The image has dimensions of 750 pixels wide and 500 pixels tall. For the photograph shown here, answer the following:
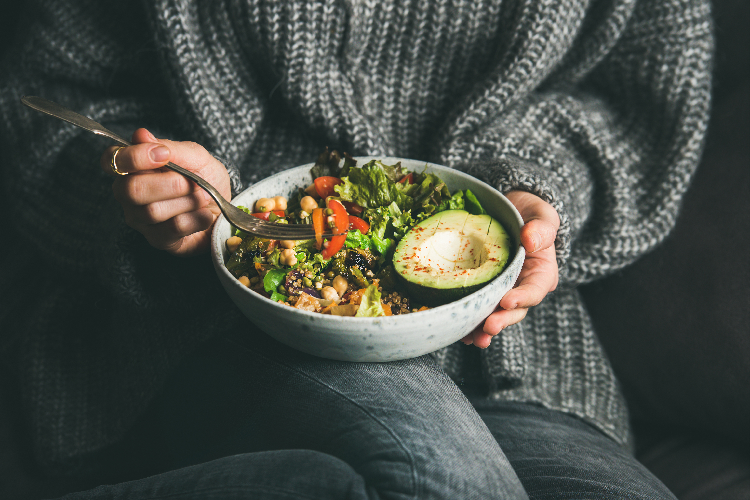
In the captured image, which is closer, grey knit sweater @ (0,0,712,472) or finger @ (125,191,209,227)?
finger @ (125,191,209,227)

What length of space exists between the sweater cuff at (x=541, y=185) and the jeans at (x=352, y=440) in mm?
354

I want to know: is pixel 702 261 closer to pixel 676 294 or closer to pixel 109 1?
pixel 676 294

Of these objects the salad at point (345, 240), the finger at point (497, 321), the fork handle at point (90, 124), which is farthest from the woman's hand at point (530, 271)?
the fork handle at point (90, 124)

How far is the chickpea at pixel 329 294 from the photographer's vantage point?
2.44ft

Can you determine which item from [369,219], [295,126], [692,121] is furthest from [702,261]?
[295,126]

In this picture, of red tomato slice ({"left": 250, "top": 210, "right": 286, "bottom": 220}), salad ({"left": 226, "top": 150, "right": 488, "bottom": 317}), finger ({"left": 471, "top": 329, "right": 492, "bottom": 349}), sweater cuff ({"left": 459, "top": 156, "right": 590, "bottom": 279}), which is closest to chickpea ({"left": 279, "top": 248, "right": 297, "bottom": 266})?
salad ({"left": 226, "top": 150, "right": 488, "bottom": 317})

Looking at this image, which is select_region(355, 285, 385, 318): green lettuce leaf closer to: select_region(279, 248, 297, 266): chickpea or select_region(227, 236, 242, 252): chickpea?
select_region(279, 248, 297, 266): chickpea

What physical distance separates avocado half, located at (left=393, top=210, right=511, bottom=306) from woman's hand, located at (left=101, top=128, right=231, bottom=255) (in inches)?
14.2

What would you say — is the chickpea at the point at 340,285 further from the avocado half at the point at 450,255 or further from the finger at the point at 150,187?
the finger at the point at 150,187

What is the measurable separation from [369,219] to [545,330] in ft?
1.92

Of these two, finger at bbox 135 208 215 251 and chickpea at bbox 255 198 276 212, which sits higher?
chickpea at bbox 255 198 276 212

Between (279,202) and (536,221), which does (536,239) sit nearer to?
(536,221)

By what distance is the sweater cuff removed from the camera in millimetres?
943

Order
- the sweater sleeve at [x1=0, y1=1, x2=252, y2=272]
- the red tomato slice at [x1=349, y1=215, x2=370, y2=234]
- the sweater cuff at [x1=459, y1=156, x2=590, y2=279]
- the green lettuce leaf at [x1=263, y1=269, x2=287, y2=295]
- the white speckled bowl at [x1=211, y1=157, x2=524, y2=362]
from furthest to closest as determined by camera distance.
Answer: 1. the sweater sleeve at [x1=0, y1=1, x2=252, y2=272]
2. the sweater cuff at [x1=459, y1=156, x2=590, y2=279]
3. the red tomato slice at [x1=349, y1=215, x2=370, y2=234]
4. the green lettuce leaf at [x1=263, y1=269, x2=287, y2=295]
5. the white speckled bowl at [x1=211, y1=157, x2=524, y2=362]
